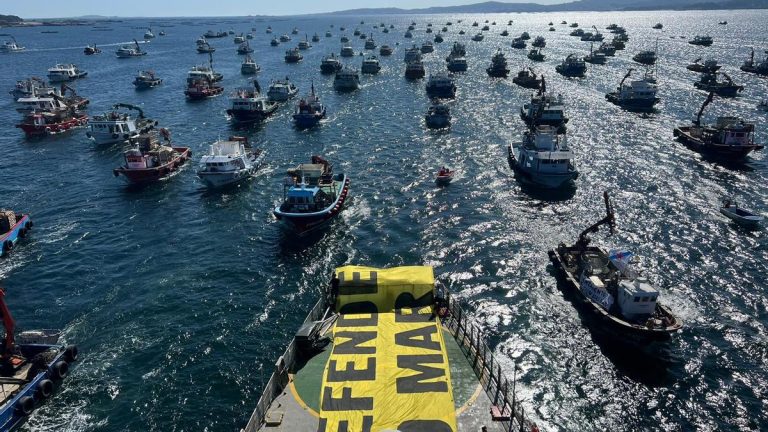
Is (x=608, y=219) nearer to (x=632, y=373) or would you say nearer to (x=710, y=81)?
(x=632, y=373)

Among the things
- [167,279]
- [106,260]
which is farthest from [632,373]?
[106,260]

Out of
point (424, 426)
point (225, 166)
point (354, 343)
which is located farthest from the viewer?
point (225, 166)

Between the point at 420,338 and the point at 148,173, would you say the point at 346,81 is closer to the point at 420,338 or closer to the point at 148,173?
the point at 148,173

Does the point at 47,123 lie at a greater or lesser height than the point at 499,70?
greater

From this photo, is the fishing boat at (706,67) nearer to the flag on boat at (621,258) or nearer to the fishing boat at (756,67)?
the fishing boat at (756,67)

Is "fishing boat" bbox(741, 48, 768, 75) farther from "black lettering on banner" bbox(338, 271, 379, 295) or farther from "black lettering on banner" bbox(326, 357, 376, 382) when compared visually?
"black lettering on banner" bbox(326, 357, 376, 382)

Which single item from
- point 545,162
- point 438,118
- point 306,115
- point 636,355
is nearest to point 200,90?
point 306,115
